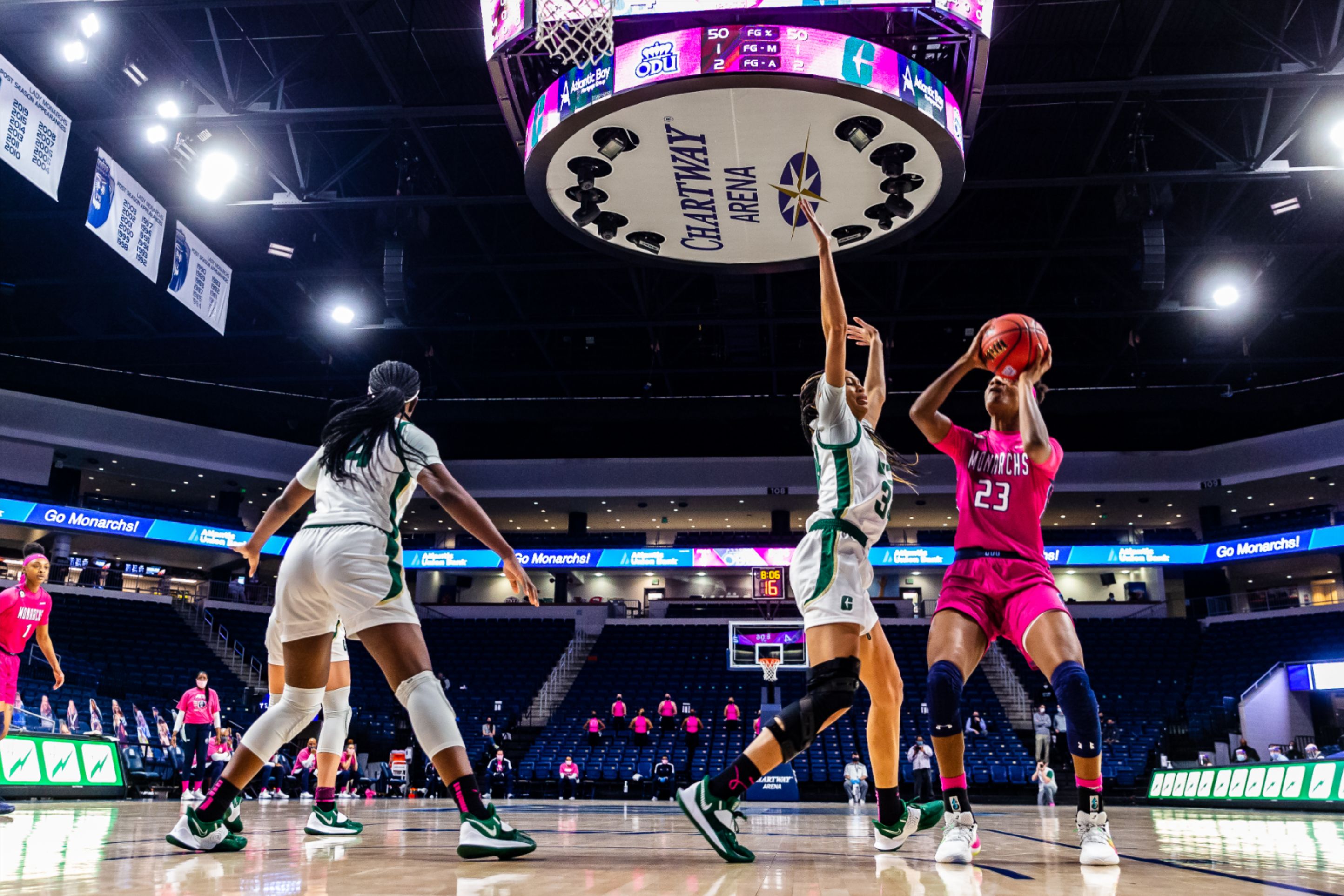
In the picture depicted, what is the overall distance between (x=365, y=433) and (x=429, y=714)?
41.8 inches

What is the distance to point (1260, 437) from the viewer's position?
2659 centimetres

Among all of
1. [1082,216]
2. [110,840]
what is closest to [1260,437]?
[1082,216]

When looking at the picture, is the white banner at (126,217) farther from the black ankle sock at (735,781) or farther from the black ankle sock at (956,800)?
the black ankle sock at (956,800)

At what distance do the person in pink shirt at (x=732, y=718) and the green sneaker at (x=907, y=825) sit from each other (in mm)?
15086

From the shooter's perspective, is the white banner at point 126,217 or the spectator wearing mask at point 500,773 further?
the spectator wearing mask at point 500,773

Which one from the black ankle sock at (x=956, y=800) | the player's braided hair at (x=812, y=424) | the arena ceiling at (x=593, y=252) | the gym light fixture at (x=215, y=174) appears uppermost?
the arena ceiling at (x=593, y=252)

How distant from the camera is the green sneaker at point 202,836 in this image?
10.8 feet

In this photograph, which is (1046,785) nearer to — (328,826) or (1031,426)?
(328,826)

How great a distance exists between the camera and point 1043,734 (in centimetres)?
1897

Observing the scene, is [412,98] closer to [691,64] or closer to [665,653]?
[691,64]

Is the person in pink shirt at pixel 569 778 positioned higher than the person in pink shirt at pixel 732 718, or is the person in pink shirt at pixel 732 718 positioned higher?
the person in pink shirt at pixel 732 718

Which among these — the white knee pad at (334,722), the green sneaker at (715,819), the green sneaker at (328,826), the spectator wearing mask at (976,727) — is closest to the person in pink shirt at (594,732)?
the spectator wearing mask at (976,727)

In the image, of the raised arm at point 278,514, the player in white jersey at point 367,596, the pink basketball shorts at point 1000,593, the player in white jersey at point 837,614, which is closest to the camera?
the player in white jersey at point 367,596

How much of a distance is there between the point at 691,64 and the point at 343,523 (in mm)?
6017
